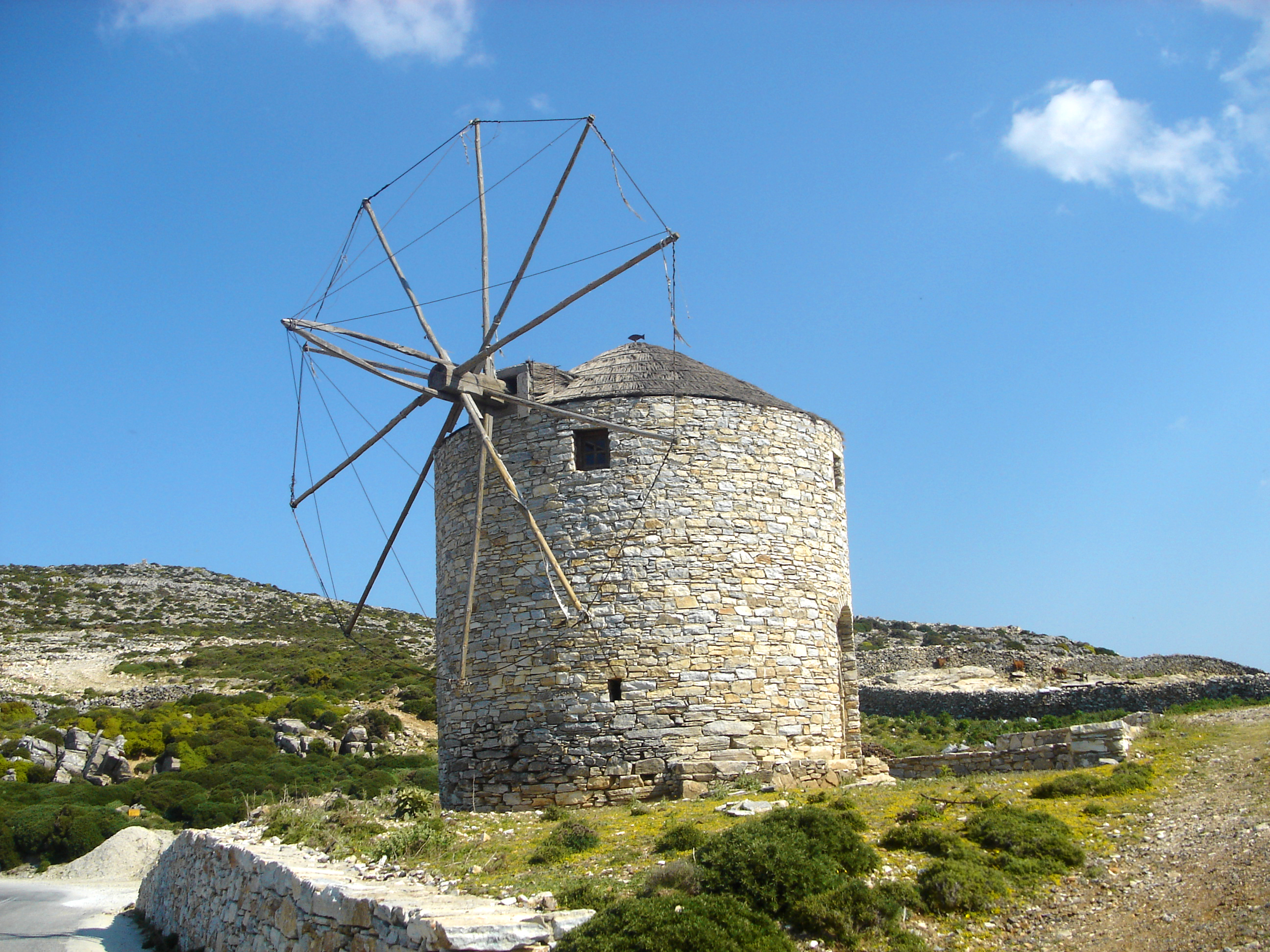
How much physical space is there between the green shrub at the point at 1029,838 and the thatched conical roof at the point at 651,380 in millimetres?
6072

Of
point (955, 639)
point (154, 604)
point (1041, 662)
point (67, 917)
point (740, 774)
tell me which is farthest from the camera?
point (154, 604)

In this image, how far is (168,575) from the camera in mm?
62812

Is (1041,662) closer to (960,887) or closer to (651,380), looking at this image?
(651,380)

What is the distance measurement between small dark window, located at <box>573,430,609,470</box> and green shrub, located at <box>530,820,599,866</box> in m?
4.60

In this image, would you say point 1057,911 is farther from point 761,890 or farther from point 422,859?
point 422,859

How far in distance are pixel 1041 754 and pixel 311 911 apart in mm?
8242

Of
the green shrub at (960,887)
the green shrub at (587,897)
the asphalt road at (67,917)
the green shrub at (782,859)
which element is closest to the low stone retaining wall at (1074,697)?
the green shrub at (960,887)

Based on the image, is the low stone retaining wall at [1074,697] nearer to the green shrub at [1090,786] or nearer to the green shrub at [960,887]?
the green shrub at [1090,786]

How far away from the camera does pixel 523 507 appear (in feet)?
36.1

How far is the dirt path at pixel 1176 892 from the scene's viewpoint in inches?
223

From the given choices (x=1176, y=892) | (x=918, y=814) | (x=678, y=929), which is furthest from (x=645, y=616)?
(x=1176, y=892)

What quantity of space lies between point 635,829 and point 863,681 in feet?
73.5

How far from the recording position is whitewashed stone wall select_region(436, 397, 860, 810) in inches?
426

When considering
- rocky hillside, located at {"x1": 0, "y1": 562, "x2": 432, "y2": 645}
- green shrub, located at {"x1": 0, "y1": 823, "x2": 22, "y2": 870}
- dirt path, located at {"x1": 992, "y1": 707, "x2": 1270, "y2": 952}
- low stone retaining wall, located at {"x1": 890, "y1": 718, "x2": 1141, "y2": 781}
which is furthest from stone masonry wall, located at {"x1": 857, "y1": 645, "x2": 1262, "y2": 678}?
rocky hillside, located at {"x1": 0, "y1": 562, "x2": 432, "y2": 645}
